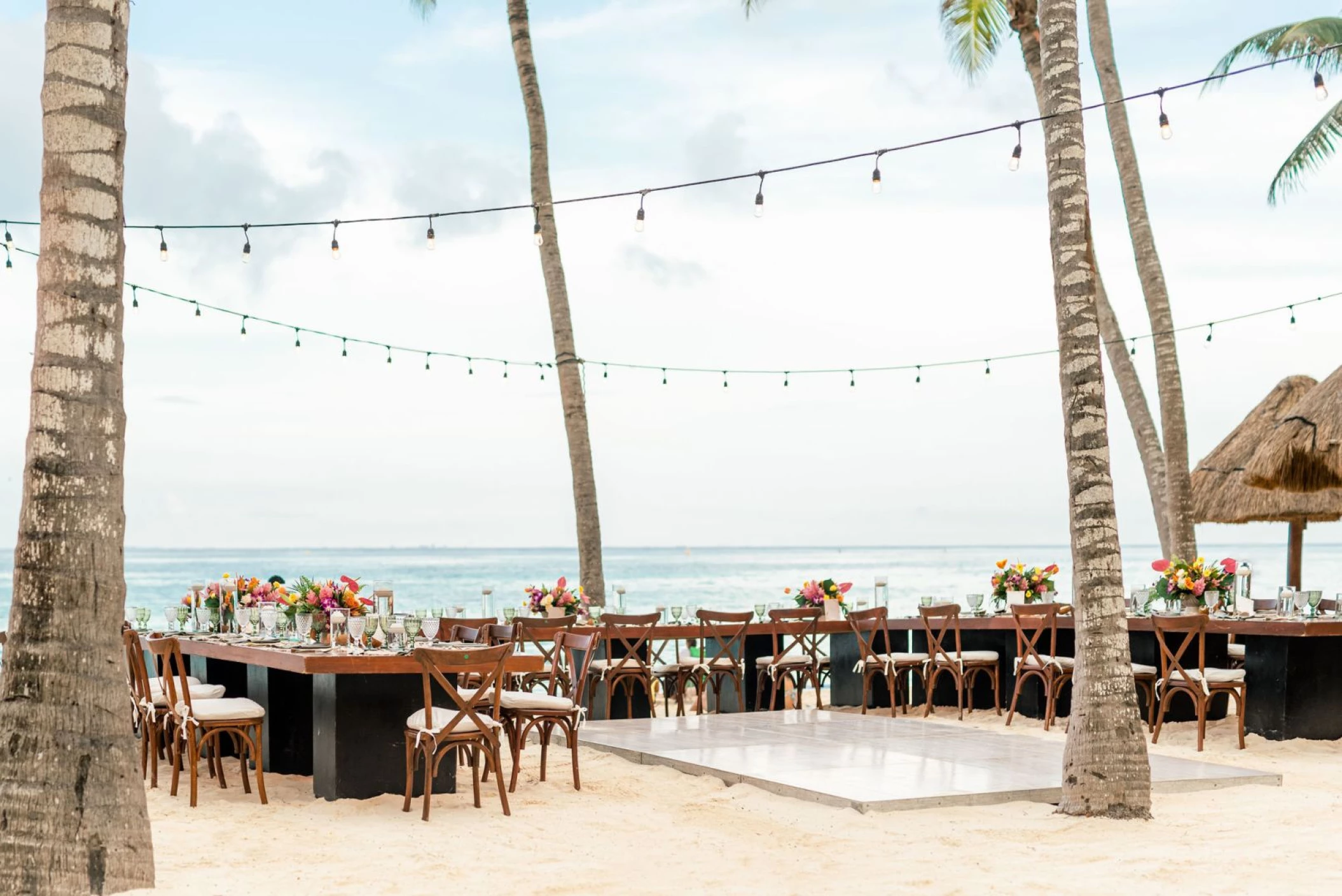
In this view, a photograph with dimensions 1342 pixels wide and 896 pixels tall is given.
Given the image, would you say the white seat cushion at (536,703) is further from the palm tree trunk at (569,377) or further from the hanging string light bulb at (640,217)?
the palm tree trunk at (569,377)

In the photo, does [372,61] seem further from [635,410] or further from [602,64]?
[635,410]

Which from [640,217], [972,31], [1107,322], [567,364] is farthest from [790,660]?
[972,31]

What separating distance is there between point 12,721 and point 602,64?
13413mm

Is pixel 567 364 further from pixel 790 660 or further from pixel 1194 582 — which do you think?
pixel 1194 582

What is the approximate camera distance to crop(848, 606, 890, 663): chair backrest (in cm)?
1073

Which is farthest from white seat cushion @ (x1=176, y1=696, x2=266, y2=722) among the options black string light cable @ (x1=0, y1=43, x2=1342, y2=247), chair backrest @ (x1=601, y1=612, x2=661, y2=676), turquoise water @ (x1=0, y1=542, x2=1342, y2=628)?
turquoise water @ (x1=0, y1=542, x2=1342, y2=628)

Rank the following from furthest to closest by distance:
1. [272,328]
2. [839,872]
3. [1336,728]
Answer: [272,328]
[1336,728]
[839,872]

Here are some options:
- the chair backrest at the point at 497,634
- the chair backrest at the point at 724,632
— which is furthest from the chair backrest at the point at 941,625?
the chair backrest at the point at 497,634

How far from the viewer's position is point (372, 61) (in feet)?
54.7

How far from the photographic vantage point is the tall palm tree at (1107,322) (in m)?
14.9

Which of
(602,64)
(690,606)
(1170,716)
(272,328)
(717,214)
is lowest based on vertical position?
(1170,716)

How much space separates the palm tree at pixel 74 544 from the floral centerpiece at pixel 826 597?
7.51 metres

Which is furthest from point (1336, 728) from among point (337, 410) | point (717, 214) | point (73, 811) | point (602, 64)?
point (337, 410)

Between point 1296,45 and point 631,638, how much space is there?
10334 millimetres
